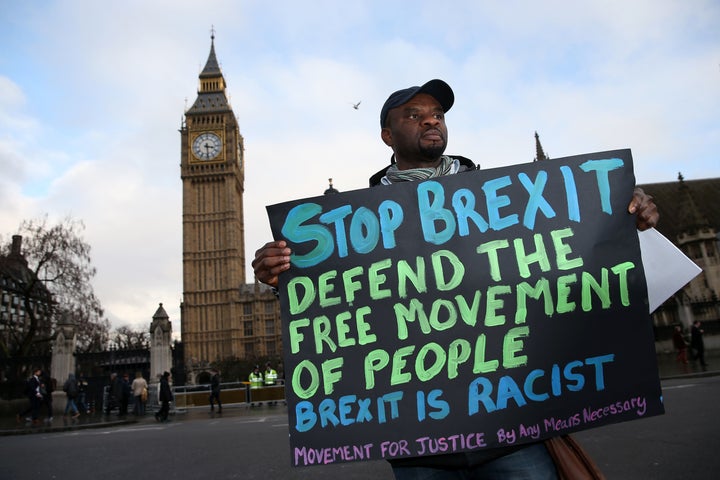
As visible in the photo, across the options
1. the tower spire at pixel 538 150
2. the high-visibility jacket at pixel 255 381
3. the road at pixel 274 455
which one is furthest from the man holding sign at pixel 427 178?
the tower spire at pixel 538 150

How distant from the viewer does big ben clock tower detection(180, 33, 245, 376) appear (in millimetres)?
76875

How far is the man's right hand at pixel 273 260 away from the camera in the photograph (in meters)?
2.35

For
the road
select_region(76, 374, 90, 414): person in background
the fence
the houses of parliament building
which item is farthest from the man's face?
the houses of parliament building

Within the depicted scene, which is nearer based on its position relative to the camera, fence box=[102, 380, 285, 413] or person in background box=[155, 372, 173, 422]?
person in background box=[155, 372, 173, 422]

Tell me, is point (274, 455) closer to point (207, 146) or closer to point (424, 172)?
point (424, 172)

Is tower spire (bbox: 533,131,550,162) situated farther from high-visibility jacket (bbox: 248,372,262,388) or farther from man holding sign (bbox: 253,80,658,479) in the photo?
man holding sign (bbox: 253,80,658,479)

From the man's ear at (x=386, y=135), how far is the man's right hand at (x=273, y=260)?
73 cm

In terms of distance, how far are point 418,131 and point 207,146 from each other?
8086 cm

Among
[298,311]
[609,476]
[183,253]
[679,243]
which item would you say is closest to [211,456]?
[609,476]

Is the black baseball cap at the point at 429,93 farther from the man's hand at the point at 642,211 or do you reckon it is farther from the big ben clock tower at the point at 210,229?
the big ben clock tower at the point at 210,229

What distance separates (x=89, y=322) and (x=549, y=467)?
2861cm

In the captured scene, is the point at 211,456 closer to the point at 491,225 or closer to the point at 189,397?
the point at 491,225

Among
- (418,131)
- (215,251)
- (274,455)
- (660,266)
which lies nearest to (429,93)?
(418,131)

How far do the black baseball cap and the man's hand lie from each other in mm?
871
